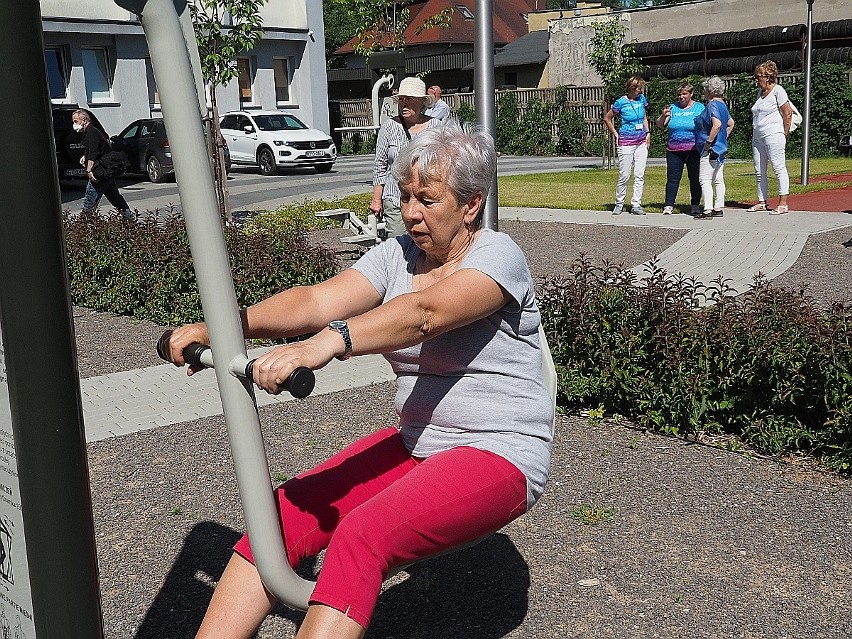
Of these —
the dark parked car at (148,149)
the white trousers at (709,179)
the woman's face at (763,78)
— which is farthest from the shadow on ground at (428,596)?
the dark parked car at (148,149)

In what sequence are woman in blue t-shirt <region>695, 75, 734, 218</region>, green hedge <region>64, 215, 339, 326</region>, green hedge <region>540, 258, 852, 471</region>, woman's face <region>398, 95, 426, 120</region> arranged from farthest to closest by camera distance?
woman in blue t-shirt <region>695, 75, 734, 218</region> < woman's face <region>398, 95, 426, 120</region> < green hedge <region>64, 215, 339, 326</region> < green hedge <region>540, 258, 852, 471</region>

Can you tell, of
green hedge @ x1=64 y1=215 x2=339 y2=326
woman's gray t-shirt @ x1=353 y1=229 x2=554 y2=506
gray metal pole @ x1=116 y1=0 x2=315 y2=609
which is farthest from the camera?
green hedge @ x1=64 y1=215 x2=339 y2=326

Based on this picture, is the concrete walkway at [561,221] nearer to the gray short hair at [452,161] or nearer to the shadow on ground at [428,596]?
the shadow on ground at [428,596]

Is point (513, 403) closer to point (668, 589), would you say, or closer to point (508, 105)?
point (668, 589)

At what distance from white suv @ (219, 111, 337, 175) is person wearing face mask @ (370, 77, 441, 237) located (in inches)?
706

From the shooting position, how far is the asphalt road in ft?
68.0

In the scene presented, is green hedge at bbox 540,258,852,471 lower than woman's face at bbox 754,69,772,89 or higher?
lower

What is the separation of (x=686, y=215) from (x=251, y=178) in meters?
15.0

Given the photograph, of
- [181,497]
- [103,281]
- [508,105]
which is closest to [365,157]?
[508,105]

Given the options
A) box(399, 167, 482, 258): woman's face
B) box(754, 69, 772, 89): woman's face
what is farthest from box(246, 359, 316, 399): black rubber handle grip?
box(754, 69, 772, 89): woman's face

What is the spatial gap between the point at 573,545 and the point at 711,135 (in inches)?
414

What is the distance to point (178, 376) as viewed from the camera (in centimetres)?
715

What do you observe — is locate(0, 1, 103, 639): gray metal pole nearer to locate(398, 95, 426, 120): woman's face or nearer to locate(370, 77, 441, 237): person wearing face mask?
locate(370, 77, 441, 237): person wearing face mask

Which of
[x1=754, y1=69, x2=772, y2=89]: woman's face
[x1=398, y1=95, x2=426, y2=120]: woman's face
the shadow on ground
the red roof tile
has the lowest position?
the shadow on ground
